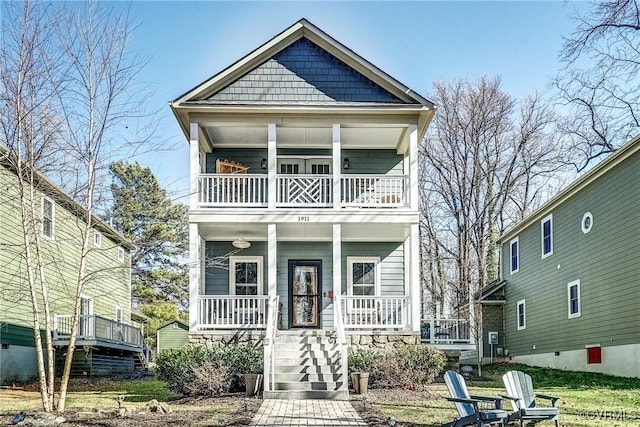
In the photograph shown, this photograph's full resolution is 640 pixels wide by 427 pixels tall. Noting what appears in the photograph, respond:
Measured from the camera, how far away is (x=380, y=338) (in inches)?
613

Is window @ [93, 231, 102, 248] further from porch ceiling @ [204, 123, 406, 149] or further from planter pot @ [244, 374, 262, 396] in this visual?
planter pot @ [244, 374, 262, 396]

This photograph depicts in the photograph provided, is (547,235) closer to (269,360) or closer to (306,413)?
(269,360)

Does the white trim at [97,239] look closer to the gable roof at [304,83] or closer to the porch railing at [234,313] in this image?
the gable roof at [304,83]

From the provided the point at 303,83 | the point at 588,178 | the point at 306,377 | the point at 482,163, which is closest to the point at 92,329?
the point at 306,377

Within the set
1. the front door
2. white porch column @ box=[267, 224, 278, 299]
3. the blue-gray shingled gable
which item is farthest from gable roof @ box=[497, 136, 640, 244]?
white porch column @ box=[267, 224, 278, 299]

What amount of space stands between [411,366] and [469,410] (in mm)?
5956

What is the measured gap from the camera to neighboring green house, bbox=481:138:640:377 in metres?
15.9

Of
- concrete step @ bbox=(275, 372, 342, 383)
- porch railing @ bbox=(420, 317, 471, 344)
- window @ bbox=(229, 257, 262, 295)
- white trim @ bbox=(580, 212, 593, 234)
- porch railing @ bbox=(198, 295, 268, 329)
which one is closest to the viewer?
concrete step @ bbox=(275, 372, 342, 383)

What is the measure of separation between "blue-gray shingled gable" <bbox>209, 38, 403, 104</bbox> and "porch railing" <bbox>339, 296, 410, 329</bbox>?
466 centimetres

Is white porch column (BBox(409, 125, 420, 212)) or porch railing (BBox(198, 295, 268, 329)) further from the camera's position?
white porch column (BBox(409, 125, 420, 212))

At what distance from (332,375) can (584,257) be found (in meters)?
8.63

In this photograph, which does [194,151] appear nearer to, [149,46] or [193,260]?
[193,260]

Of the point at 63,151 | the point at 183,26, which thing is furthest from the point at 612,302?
the point at 63,151

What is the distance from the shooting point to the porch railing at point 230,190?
15.9m
